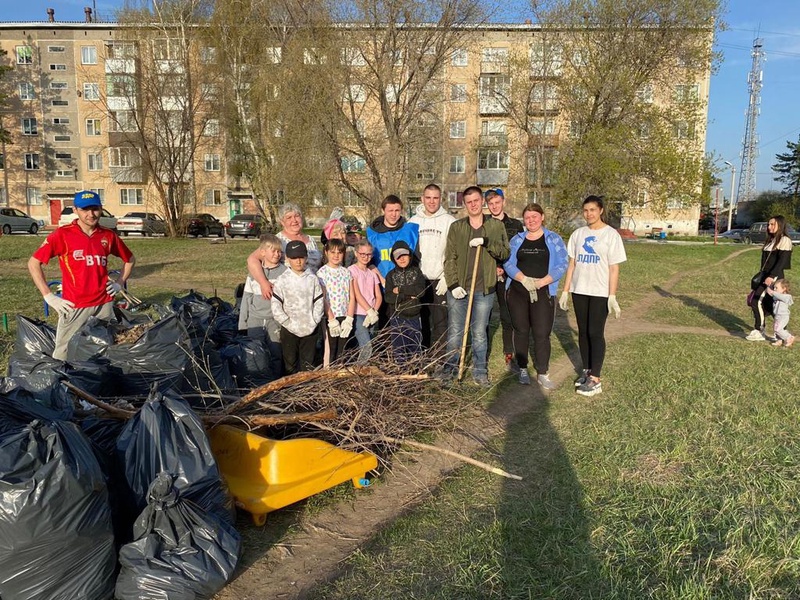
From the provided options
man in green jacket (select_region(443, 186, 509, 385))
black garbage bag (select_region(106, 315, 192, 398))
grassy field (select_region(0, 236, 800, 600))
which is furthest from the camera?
man in green jacket (select_region(443, 186, 509, 385))

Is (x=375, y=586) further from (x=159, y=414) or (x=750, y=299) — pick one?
(x=750, y=299)

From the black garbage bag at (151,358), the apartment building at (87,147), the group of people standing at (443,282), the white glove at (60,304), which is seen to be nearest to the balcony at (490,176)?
the apartment building at (87,147)

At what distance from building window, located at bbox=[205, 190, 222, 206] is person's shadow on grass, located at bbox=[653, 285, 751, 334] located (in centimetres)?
3680

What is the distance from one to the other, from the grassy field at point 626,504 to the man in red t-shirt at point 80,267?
322 cm

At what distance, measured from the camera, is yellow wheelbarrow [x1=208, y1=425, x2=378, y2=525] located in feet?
10.0

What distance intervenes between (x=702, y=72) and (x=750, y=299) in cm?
1941

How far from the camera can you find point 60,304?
15.1 ft

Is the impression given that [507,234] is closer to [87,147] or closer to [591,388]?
[591,388]

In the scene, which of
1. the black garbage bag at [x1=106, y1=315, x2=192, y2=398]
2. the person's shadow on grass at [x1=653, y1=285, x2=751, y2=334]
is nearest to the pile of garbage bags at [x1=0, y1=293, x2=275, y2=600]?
the black garbage bag at [x1=106, y1=315, x2=192, y2=398]

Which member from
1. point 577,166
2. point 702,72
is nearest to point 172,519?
point 577,166

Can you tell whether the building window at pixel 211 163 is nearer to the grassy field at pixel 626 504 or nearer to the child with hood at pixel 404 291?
the child with hood at pixel 404 291

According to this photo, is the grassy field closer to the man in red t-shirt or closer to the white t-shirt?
the white t-shirt

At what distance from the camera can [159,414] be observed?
2742 mm

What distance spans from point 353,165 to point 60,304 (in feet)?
57.6
